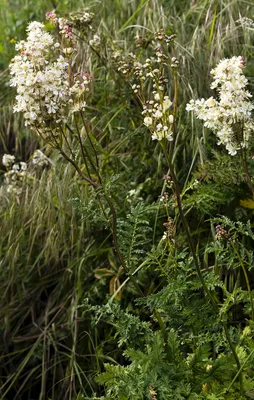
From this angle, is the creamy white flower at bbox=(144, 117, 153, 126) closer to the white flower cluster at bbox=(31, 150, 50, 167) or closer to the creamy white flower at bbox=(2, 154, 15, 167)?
the white flower cluster at bbox=(31, 150, 50, 167)

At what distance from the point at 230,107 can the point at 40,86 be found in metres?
0.47

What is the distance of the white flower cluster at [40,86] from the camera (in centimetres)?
176

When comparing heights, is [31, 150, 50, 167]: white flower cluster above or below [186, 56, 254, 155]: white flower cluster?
below

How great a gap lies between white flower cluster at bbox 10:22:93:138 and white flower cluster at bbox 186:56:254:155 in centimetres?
34

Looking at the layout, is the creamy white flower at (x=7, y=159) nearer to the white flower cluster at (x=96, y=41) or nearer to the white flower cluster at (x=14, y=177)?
the white flower cluster at (x=14, y=177)

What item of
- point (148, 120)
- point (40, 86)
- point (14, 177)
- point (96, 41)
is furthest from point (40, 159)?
point (148, 120)

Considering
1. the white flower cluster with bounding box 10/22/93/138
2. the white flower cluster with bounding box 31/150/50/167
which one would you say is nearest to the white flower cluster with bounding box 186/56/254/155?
the white flower cluster with bounding box 10/22/93/138

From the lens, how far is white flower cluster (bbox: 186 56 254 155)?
1641mm

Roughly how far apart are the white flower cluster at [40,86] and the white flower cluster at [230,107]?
0.34 meters

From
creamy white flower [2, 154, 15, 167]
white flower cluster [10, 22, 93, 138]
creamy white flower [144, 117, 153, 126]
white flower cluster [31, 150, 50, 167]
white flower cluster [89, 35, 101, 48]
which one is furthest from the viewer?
creamy white flower [2, 154, 15, 167]

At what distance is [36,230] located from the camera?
2.73m

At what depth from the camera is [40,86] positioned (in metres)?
1.76

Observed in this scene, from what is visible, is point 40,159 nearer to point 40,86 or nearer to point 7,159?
point 7,159

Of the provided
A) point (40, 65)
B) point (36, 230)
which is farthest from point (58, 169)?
point (40, 65)
